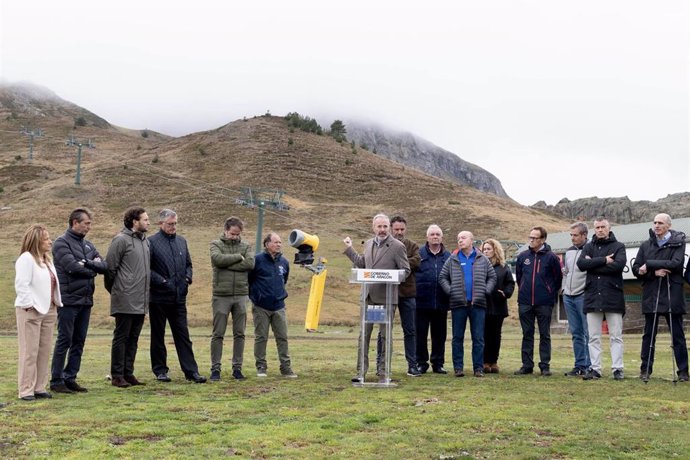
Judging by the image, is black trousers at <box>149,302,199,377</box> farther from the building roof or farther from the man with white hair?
the building roof

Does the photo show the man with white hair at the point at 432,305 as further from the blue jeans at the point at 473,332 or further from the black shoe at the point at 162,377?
the black shoe at the point at 162,377

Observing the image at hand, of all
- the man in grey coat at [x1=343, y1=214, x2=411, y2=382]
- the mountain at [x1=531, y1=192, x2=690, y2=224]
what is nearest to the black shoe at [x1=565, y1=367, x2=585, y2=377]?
the man in grey coat at [x1=343, y1=214, x2=411, y2=382]

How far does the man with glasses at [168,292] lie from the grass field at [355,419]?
0.34 metres

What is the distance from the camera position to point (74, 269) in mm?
9133

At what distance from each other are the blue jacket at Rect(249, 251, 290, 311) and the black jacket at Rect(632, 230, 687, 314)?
202 inches

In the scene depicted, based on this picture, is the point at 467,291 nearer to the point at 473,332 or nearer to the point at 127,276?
the point at 473,332

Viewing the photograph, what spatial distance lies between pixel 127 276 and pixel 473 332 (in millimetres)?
5090

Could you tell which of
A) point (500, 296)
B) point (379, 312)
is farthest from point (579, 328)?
point (379, 312)

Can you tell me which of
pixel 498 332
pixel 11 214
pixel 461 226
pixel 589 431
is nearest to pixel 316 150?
pixel 461 226

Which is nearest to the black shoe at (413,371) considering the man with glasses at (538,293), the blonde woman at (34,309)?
the man with glasses at (538,293)

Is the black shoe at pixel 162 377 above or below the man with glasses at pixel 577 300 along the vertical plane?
below

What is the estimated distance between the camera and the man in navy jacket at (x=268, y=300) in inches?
439

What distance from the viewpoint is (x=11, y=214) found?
5912 centimetres

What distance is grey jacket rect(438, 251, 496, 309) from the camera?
11391 millimetres
